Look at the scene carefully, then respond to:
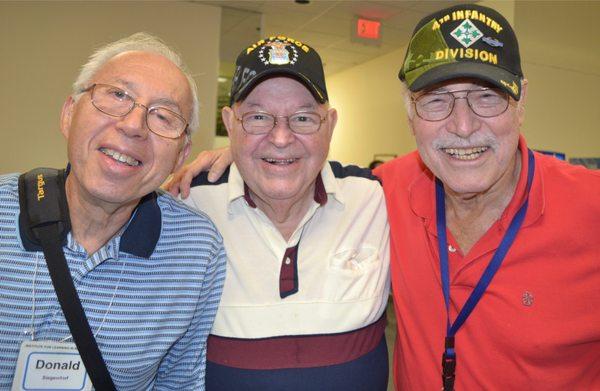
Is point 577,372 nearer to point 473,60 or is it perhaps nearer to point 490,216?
point 490,216

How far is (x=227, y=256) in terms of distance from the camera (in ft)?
5.78

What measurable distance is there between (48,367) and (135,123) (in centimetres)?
80

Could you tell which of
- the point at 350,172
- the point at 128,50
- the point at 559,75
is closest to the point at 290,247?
the point at 350,172

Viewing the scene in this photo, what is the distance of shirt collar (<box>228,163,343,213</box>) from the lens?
6.01 ft

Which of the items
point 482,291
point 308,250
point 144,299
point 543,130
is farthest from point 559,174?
point 543,130

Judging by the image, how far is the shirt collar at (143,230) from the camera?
155 centimetres

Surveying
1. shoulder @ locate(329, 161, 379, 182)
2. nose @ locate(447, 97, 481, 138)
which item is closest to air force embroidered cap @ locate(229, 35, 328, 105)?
shoulder @ locate(329, 161, 379, 182)

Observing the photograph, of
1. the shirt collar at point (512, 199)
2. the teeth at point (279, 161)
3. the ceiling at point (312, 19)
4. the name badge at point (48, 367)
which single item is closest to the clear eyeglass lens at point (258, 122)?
the teeth at point (279, 161)

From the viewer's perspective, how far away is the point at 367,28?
21.5 ft

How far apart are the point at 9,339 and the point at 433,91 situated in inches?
62.8

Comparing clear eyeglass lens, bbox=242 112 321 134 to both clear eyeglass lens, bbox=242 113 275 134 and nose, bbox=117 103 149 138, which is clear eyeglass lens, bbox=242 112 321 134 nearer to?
clear eyeglass lens, bbox=242 113 275 134

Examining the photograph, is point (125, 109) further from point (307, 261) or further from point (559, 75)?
point (559, 75)

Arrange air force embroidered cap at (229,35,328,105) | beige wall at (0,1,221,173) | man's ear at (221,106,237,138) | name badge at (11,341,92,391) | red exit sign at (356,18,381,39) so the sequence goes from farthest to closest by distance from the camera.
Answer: red exit sign at (356,18,381,39) < beige wall at (0,1,221,173) < man's ear at (221,106,237,138) < air force embroidered cap at (229,35,328,105) < name badge at (11,341,92,391)

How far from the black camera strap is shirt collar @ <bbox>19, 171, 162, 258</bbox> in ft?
0.19
